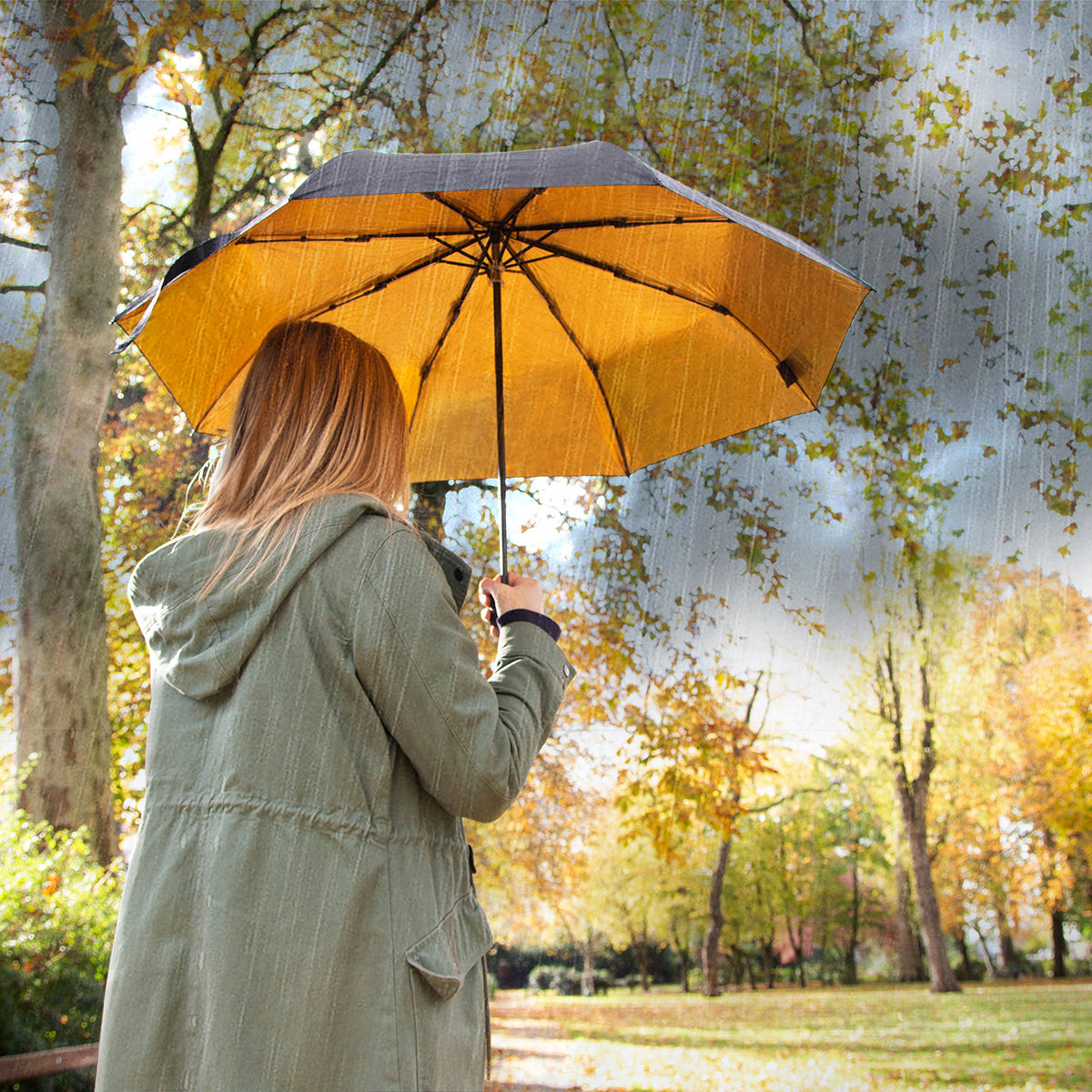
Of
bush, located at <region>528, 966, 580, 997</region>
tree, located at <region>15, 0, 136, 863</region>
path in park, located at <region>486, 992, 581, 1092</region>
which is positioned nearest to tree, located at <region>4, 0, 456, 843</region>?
tree, located at <region>15, 0, 136, 863</region>

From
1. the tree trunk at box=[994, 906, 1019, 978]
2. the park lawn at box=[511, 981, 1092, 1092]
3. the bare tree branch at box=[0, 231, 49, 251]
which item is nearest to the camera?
the park lawn at box=[511, 981, 1092, 1092]

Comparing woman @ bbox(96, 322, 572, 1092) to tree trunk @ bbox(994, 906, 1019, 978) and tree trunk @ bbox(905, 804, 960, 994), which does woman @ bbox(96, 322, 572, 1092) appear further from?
tree trunk @ bbox(994, 906, 1019, 978)

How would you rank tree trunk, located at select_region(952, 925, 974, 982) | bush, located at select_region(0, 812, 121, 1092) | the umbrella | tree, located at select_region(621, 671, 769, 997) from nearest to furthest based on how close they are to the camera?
→ the umbrella < bush, located at select_region(0, 812, 121, 1092) < tree trunk, located at select_region(952, 925, 974, 982) < tree, located at select_region(621, 671, 769, 997)

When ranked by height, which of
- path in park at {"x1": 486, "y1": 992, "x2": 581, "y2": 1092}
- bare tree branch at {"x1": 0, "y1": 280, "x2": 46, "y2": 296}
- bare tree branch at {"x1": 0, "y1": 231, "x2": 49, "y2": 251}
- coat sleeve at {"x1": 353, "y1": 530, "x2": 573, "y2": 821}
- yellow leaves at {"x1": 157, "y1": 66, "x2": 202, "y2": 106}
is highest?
yellow leaves at {"x1": 157, "y1": 66, "x2": 202, "y2": 106}

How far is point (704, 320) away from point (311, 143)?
467cm

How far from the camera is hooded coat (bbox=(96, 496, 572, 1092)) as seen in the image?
0.94 meters

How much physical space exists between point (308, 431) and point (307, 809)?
441mm

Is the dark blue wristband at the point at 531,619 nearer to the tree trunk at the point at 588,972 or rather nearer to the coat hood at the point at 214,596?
the coat hood at the point at 214,596

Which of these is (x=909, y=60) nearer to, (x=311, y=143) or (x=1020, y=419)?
(x=1020, y=419)

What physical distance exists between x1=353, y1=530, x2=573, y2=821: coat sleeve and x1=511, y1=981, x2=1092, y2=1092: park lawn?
4.92 metres

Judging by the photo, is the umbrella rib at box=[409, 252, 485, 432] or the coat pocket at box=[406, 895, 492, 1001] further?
the umbrella rib at box=[409, 252, 485, 432]

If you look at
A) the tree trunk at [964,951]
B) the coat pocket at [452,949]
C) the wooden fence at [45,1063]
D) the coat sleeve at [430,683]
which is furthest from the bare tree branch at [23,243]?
the tree trunk at [964,951]

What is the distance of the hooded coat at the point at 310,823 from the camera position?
944mm

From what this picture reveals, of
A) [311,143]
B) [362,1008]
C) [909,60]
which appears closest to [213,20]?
[311,143]
